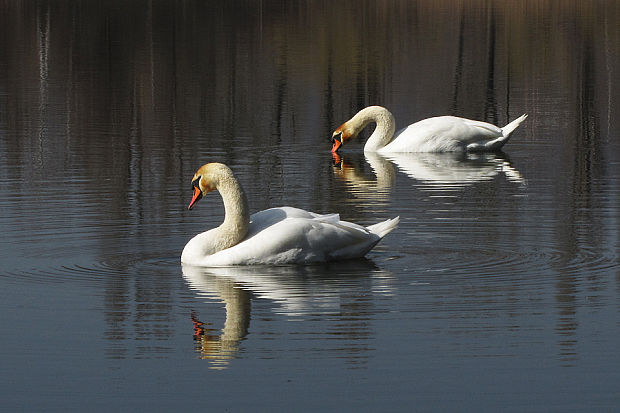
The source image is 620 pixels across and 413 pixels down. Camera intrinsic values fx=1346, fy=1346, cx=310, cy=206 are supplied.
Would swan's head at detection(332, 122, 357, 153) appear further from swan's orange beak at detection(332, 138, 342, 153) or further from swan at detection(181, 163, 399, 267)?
swan at detection(181, 163, 399, 267)

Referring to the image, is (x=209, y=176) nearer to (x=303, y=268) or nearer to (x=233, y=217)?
(x=233, y=217)

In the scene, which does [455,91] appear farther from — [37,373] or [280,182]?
[37,373]

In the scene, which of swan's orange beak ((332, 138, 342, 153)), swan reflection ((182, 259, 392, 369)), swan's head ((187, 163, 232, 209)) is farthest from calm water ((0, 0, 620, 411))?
swan's head ((187, 163, 232, 209))

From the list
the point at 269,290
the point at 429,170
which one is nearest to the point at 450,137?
the point at 429,170

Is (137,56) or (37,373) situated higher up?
(137,56)

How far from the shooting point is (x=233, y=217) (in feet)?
40.3

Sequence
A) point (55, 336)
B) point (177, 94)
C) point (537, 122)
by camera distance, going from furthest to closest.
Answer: point (177, 94)
point (537, 122)
point (55, 336)

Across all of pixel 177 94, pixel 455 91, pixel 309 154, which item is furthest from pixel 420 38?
pixel 309 154

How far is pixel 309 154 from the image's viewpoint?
23281mm

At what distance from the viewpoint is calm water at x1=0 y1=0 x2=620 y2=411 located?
8539mm

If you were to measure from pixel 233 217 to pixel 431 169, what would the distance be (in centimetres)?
875

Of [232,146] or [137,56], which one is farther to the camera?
[137,56]

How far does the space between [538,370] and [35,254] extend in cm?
591

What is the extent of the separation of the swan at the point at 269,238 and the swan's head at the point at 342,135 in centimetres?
1128
